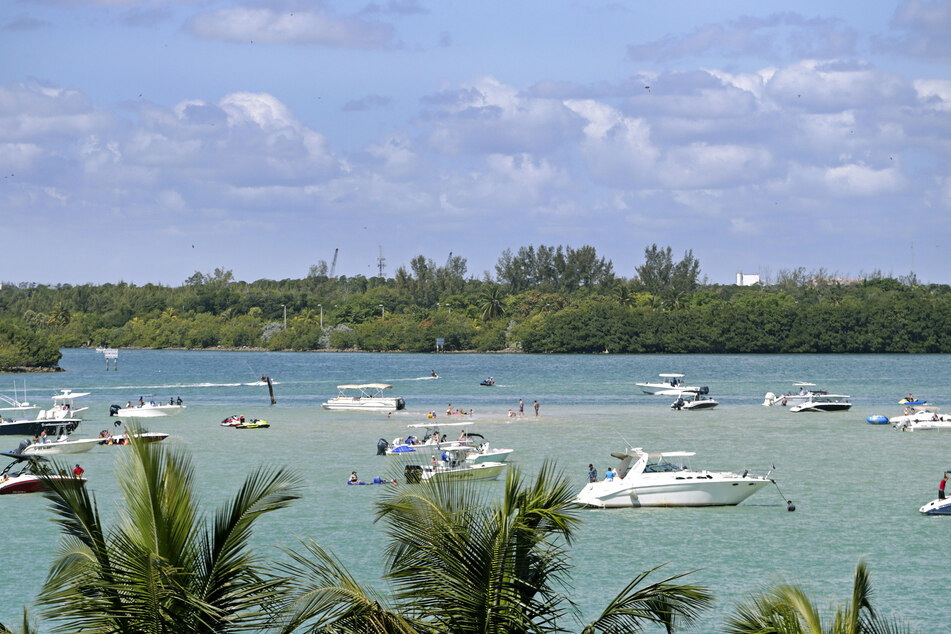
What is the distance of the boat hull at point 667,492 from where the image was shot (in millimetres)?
44906

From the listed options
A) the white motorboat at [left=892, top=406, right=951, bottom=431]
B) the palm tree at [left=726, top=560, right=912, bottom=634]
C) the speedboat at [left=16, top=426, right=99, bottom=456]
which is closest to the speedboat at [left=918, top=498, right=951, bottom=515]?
the palm tree at [left=726, top=560, right=912, bottom=634]

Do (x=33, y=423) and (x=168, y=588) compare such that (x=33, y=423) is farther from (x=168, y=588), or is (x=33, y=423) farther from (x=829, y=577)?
(x=168, y=588)

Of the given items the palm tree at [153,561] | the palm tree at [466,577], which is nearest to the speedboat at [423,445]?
the palm tree at [466,577]

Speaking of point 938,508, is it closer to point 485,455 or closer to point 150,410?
point 485,455

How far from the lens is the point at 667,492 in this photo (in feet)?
147

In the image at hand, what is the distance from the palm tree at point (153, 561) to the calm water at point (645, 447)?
4.57 ft

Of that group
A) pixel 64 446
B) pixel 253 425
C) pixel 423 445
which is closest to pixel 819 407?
pixel 423 445

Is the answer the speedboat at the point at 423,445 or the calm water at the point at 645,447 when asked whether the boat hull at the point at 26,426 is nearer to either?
the calm water at the point at 645,447

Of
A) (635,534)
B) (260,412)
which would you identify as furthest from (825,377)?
(635,534)

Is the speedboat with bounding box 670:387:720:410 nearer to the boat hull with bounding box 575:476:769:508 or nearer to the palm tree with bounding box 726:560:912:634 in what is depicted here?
the boat hull with bounding box 575:476:769:508

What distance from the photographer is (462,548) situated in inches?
460

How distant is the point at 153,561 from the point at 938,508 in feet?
124

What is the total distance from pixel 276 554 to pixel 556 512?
26.1 metres

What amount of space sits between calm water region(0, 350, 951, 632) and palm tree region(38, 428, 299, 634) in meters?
1.39
